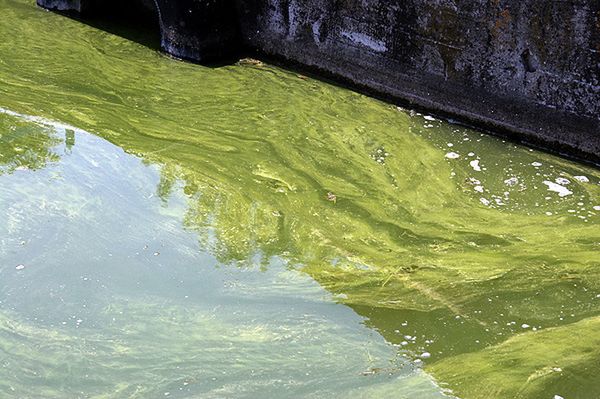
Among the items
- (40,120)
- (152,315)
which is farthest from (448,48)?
(152,315)

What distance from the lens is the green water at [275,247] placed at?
3.04 m

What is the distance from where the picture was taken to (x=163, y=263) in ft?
12.0

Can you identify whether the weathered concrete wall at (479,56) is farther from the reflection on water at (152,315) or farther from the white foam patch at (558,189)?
the reflection on water at (152,315)

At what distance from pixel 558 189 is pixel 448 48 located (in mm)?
1098

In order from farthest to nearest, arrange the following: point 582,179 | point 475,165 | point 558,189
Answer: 1. point 475,165
2. point 582,179
3. point 558,189

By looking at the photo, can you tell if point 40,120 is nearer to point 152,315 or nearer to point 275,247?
point 275,247

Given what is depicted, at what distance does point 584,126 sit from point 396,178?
3.43 feet

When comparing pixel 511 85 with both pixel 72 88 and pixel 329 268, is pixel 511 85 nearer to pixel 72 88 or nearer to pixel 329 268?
pixel 329 268

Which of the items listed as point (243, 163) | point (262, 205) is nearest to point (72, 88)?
point (243, 163)

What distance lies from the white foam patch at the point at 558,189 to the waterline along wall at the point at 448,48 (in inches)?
14.5

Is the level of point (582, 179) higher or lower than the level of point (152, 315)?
higher

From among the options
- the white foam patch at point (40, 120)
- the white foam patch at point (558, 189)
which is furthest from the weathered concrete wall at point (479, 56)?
the white foam patch at point (40, 120)

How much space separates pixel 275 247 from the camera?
12.5ft

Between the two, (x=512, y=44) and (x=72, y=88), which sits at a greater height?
(x=512, y=44)
